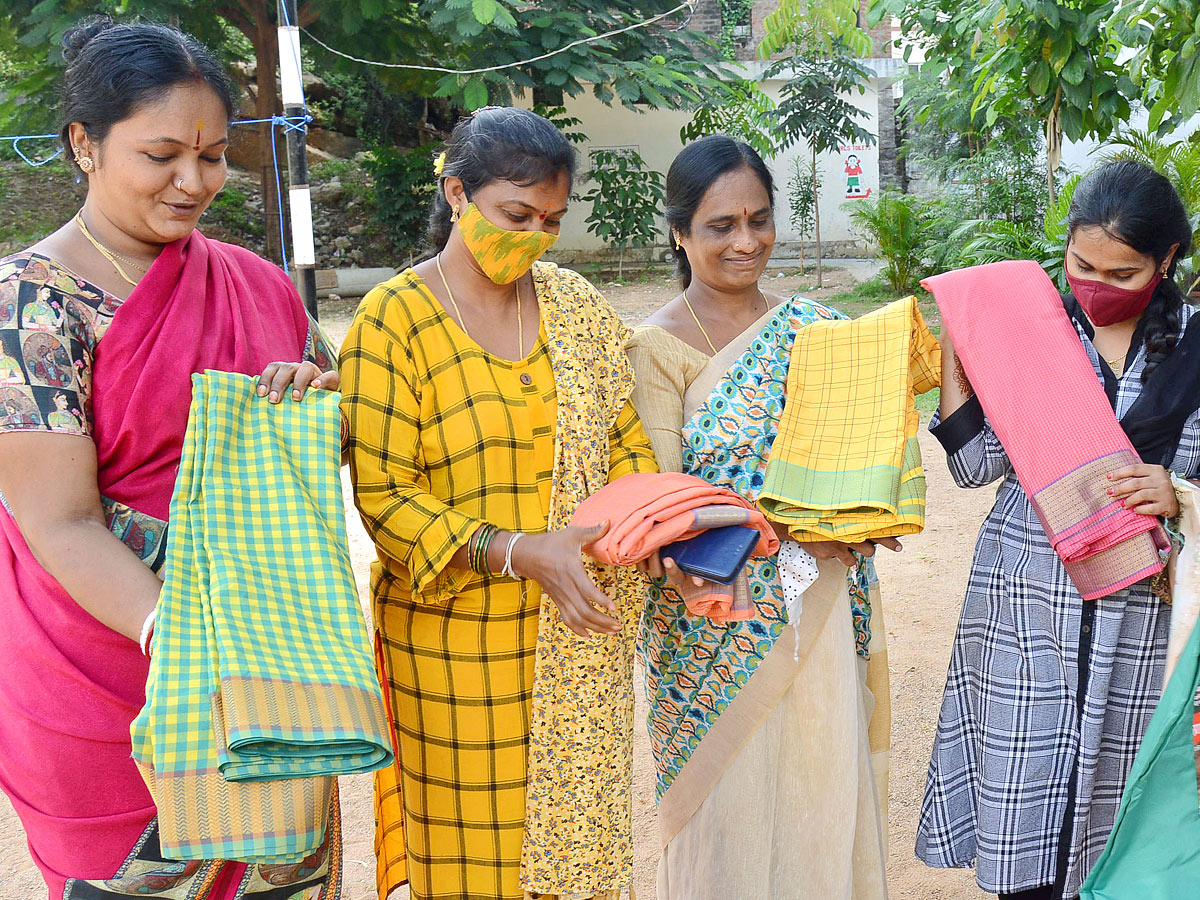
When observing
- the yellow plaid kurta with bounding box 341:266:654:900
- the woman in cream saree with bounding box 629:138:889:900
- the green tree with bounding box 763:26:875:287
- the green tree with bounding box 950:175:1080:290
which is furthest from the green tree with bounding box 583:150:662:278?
the yellow plaid kurta with bounding box 341:266:654:900

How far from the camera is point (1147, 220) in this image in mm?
2438

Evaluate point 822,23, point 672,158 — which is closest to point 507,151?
point 822,23

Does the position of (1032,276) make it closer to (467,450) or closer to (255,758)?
(467,450)

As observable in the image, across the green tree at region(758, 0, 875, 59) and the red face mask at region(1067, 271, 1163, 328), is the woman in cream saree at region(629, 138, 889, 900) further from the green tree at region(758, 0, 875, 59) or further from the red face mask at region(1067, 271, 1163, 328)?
the green tree at region(758, 0, 875, 59)

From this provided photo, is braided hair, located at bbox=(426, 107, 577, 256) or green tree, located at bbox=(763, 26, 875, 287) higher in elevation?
green tree, located at bbox=(763, 26, 875, 287)

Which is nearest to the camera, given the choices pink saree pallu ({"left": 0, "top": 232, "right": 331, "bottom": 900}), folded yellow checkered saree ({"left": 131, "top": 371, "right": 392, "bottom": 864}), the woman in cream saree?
folded yellow checkered saree ({"left": 131, "top": 371, "right": 392, "bottom": 864})

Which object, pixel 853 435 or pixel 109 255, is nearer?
pixel 109 255

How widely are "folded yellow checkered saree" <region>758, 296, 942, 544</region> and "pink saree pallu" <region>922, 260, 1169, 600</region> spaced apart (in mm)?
162

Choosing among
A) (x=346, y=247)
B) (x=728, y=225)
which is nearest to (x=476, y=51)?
(x=346, y=247)

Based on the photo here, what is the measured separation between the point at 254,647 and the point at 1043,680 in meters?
1.82

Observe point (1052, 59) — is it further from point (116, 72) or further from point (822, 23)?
point (822, 23)

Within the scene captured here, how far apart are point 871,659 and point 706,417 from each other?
797 mm

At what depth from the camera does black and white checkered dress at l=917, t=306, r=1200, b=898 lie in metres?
2.50

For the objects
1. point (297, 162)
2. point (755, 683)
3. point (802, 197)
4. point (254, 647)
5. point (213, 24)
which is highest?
point (213, 24)
